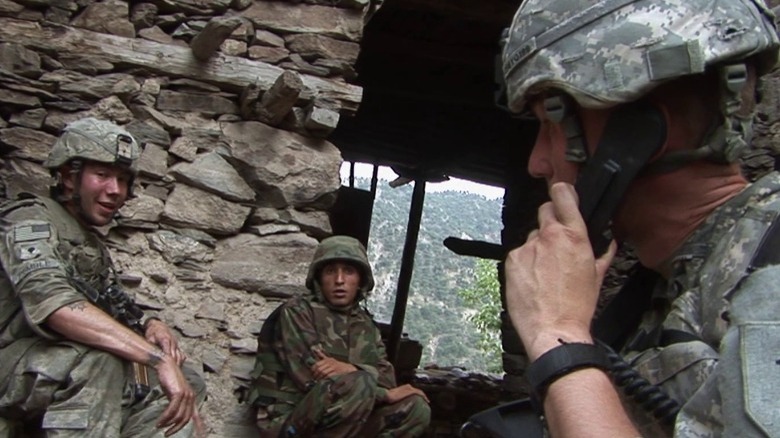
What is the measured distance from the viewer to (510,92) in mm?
1645

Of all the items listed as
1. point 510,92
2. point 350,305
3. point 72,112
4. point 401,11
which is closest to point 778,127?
point 350,305

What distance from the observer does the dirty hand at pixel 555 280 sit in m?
1.32

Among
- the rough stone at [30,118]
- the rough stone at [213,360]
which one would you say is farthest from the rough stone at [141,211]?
the rough stone at [213,360]

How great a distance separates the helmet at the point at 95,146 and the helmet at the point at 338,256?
1067 mm

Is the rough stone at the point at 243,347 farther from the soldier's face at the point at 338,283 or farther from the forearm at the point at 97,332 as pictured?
the forearm at the point at 97,332

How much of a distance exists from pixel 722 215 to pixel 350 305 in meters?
3.32

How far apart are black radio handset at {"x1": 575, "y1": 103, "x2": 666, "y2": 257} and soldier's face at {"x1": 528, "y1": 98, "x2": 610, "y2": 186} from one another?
0.03 m

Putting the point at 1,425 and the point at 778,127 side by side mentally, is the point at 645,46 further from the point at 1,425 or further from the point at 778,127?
the point at 778,127

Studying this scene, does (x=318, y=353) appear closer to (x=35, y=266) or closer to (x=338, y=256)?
(x=338, y=256)

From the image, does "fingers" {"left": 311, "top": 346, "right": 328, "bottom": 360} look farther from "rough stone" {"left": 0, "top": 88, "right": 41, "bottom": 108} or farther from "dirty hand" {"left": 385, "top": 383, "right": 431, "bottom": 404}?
"rough stone" {"left": 0, "top": 88, "right": 41, "bottom": 108}

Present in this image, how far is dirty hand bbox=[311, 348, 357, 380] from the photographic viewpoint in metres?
4.27

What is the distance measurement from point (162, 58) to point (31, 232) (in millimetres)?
1407

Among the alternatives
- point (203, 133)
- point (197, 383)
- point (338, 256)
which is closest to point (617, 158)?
point (197, 383)

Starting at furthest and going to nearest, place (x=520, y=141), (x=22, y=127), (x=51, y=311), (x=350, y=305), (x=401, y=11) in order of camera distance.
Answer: (x=520, y=141) → (x=401, y=11) → (x=350, y=305) → (x=22, y=127) → (x=51, y=311)
